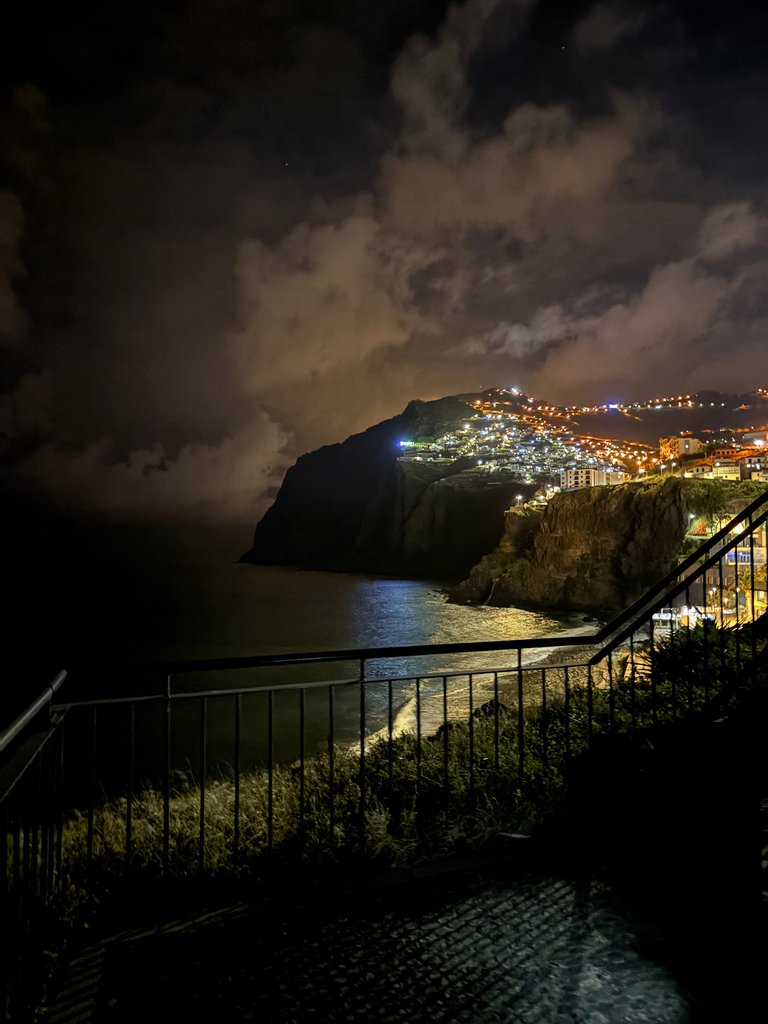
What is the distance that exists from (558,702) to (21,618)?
7719cm

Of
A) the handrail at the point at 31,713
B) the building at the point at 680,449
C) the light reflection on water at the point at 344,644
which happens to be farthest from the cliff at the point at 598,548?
the handrail at the point at 31,713

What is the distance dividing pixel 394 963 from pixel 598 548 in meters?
68.1

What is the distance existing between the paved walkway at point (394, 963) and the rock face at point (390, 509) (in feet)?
396

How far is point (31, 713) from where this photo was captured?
2.24m

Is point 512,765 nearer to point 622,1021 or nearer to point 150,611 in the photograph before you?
point 622,1021

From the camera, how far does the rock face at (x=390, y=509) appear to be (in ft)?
433

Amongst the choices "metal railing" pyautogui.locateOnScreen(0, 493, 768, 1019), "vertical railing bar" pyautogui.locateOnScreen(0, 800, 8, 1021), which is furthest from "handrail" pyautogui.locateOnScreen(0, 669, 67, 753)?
"vertical railing bar" pyautogui.locateOnScreen(0, 800, 8, 1021)

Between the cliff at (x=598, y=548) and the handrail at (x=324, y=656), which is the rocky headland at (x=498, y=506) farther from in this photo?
the handrail at (x=324, y=656)

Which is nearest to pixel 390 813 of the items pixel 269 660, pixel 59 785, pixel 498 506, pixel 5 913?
pixel 269 660

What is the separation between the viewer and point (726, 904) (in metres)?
3.04

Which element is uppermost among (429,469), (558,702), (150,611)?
(429,469)

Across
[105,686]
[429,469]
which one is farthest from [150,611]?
[429,469]

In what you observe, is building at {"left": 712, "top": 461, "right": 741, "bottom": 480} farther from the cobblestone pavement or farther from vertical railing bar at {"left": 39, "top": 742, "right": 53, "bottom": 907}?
vertical railing bar at {"left": 39, "top": 742, "right": 53, "bottom": 907}

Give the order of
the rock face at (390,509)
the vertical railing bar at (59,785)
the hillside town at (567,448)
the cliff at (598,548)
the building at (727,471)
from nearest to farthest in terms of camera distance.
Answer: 1. the vertical railing bar at (59,785)
2. the cliff at (598,548)
3. the building at (727,471)
4. the hillside town at (567,448)
5. the rock face at (390,509)
